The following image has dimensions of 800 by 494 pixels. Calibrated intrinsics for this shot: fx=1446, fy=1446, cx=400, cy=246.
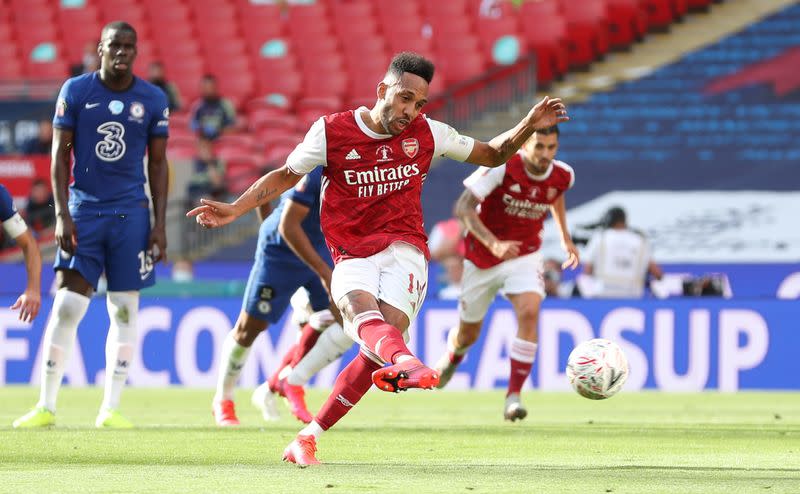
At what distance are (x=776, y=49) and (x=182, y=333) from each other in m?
12.2

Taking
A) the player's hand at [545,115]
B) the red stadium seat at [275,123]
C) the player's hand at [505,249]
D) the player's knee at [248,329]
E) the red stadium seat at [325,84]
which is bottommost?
the player's knee at [248,329]

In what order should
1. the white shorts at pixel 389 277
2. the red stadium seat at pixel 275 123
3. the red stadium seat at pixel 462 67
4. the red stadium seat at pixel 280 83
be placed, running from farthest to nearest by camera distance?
1. the red stadium seat at pixel 280 83
2. the red stadium seat at pixel 462 67
3. the red stadium seat at pixel 275 123
4. the white shorts at pixel 389 277

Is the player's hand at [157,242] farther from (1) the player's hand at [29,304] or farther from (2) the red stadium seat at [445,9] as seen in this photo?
(2) the red stadium seat at [445,9]

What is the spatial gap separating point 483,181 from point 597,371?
2.02 metres

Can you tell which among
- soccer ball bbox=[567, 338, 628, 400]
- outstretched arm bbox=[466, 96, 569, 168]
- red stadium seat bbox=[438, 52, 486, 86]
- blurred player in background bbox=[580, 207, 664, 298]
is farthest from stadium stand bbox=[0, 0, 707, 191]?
outstretched arm bbox=[466, 96, 569, 168]

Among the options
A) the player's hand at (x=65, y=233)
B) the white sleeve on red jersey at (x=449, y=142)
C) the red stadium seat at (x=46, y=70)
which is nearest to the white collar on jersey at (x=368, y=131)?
the white sleeve on red jersey at (x=449, y=142)

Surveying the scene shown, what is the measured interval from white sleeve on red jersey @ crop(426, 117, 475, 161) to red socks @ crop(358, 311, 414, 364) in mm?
1028

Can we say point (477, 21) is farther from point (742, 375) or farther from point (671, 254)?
point (742, 375)

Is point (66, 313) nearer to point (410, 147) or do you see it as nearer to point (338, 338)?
point (338, 338)

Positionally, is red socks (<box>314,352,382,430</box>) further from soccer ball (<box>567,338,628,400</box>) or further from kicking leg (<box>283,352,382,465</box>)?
soccer ball (<box>567,338,628,400</box>)

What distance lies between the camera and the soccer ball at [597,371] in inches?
346

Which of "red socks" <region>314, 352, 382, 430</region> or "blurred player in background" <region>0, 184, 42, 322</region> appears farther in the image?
"blurred player in background" <region>0, 184, 42, 322</region>

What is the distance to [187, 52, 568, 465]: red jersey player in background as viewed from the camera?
6742 millimetres

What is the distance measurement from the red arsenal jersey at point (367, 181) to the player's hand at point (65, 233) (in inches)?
85.1
